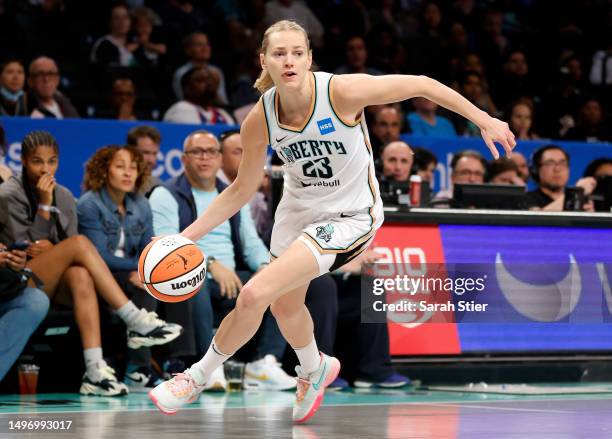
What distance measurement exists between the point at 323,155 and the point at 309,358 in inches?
47.7

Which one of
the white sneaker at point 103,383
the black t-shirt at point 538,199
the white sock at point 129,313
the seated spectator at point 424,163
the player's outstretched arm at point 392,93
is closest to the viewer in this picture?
the player's outstretched arm at point 392,93

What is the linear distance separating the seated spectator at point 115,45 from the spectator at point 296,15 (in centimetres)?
209

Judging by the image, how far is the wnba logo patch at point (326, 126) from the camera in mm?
5684

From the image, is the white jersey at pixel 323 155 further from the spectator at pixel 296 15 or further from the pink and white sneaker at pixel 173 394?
the spectator at pixel 296 15

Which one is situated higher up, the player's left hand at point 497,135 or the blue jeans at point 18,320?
the player's left hand at point 497,135

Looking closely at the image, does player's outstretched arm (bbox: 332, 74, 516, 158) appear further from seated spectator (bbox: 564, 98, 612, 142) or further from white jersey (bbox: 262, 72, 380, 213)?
seated spectator (bbox: 564, 98, 612, 142)

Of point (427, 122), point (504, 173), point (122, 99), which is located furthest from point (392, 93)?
point (427, 122)

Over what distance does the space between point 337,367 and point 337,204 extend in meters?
1.11

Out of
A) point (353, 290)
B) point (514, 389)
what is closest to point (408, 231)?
point (353, 290)

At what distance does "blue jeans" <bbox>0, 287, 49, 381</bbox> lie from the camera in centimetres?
712

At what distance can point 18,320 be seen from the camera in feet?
23.5

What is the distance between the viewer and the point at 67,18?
42.1 feet

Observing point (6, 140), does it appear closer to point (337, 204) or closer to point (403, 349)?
point (403, 349)

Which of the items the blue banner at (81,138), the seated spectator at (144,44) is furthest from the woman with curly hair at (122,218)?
the seated spectator at (144,44)
